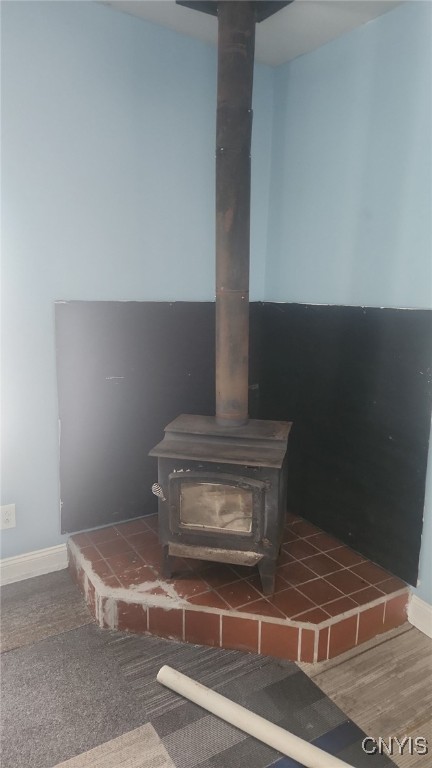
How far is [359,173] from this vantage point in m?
2.23

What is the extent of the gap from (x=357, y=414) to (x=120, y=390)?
1.12m

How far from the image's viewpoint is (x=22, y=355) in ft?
7.24

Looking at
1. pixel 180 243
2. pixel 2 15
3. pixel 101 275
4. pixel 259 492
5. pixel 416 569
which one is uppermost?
pixel 2 15

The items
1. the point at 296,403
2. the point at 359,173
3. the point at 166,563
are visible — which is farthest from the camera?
the point at 296,403

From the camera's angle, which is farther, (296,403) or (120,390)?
(296,403)

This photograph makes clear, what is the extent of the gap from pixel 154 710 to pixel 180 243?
6.50 ft

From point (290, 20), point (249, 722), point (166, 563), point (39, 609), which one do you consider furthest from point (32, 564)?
point (290, 20)

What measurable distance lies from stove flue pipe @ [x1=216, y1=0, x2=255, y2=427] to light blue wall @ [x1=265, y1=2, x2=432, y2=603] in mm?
522

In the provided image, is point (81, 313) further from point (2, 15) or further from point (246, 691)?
point (246, 691)

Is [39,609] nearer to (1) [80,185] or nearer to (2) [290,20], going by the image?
(1) [80,185]

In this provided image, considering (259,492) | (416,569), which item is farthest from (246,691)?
(416,569)
